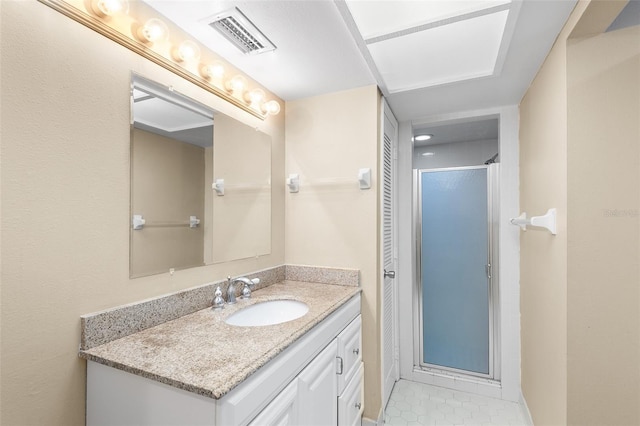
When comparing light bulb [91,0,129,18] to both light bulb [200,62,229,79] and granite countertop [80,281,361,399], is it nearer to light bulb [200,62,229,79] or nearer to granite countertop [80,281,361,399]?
light bulb [200,62,229,79]

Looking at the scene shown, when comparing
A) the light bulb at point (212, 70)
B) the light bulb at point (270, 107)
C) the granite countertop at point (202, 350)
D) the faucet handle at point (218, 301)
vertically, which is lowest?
the granite countertop at point (202, 350)

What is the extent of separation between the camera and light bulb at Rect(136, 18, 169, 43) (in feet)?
3.72

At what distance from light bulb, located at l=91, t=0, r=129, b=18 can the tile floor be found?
2.55 meters

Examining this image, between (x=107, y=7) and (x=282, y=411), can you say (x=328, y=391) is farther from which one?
(x=107, y=7)

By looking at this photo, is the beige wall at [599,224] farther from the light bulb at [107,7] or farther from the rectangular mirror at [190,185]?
the light bulb at [107,7]

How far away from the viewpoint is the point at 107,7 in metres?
1.02

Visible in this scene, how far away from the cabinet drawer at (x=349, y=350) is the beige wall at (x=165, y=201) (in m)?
0.82

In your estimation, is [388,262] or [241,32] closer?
[241,32]

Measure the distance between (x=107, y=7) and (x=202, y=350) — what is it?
1.19 m

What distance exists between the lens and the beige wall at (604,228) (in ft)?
3.92

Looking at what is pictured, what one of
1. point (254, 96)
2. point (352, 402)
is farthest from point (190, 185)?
point (352, 402)

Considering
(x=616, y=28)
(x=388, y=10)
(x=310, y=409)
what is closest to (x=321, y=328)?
(x=310, y=409)

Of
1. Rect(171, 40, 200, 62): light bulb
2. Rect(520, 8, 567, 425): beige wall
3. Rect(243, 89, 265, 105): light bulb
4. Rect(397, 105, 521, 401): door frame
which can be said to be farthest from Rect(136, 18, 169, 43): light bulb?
Rect(397, 105, 521, 401): door frame

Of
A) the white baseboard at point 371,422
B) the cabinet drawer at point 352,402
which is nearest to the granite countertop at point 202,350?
the cabinet drawer at point 352,402
